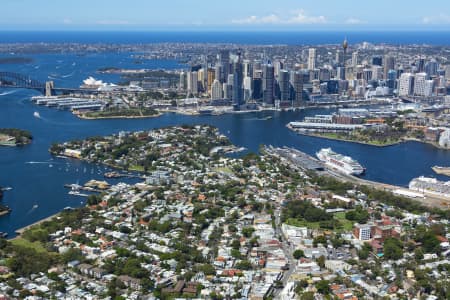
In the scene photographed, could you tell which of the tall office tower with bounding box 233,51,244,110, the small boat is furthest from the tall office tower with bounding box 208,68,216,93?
the small boat

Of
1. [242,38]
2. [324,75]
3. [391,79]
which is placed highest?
[242,38]

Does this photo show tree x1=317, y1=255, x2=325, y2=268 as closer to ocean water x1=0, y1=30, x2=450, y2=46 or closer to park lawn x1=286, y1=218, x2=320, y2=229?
park lawn x1=286, y1=218, x2=320, y2=229

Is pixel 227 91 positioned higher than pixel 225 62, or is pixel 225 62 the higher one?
pixel 225 62

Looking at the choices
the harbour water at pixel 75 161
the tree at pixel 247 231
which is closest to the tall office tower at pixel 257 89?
the harbour water at pixel 75 161

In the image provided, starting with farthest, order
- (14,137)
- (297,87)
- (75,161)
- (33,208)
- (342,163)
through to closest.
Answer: (297,87) → (14,137) → (75,161) → (342,163) → (33,208)

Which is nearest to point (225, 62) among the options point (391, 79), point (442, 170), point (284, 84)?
point (284, 84)

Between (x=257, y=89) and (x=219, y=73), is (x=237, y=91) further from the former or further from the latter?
(x=219, y=73)
